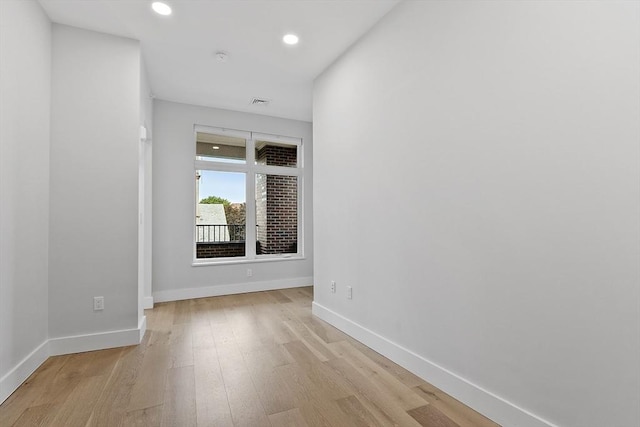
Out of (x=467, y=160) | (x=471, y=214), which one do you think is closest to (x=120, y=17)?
(x=467, y=160)

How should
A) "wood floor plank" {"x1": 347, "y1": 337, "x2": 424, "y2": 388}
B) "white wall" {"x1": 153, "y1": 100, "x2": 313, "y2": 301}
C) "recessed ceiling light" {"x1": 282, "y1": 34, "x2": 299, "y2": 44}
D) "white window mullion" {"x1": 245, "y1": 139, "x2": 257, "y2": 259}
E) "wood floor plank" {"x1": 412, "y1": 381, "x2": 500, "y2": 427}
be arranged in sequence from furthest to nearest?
"white window mullion" {"x1": 245, "y1": 139, "x2": 257, "y2": 259} → "white wall" {"x1": 153, "y1": 100, "x2": 313, "y2": 301} → "recessed ceiling light" {"x1": 282, "y1": 34, "x2": 299, "y2": 44} → "wood floor plank" {"x1": 347, "y1": 337, "x2": 424, "y2": 388} → "wood floor plank" {"x1": 412, "y1": 381, "x2": 500, "y2": 427}

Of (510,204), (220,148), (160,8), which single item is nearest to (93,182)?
(160,8)

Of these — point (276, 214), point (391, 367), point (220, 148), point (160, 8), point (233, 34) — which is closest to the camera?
point (391, 367)

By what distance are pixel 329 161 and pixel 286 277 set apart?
2456 mm

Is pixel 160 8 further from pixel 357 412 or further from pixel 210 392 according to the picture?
pixel 357 412

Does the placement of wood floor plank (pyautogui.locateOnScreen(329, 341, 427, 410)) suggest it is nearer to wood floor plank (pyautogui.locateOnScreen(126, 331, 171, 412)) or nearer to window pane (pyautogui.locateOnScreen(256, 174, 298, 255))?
wood floor plank (pyautogui.locateOnScreen(126, 331, 171, 412))

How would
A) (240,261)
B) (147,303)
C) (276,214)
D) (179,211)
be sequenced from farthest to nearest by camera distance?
(276,214), (240,261), (179,211), (147,303)

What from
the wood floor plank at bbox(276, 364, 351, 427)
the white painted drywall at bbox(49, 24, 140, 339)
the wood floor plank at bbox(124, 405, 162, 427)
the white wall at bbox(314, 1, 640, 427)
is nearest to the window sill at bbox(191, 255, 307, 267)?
the white painted drywall at bbox(49, 24, 140, 339)

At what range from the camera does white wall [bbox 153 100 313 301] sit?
436 centimetres

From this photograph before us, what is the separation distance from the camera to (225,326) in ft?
10.8

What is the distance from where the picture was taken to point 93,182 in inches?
108

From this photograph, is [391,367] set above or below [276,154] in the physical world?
below

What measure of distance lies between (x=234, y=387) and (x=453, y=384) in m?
1.43

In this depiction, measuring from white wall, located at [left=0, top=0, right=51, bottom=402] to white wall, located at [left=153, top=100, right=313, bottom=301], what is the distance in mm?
1775
